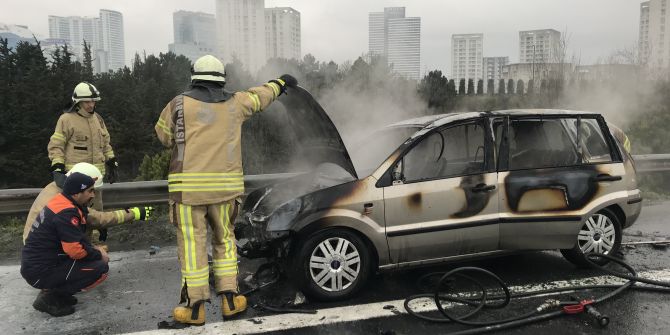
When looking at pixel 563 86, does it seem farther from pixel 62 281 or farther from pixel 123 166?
pixel 123 166

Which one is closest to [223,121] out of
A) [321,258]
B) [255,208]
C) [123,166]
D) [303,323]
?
[255,208]

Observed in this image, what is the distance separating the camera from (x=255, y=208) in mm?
4348

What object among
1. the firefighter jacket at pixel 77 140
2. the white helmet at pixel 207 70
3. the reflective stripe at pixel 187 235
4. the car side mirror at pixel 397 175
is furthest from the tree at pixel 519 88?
the reflective stripe at pixel 187 235

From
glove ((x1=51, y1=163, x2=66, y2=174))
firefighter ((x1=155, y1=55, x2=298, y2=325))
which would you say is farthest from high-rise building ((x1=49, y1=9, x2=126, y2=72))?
firefighter ((x1=155, y1=55, x2=298, y2=325))

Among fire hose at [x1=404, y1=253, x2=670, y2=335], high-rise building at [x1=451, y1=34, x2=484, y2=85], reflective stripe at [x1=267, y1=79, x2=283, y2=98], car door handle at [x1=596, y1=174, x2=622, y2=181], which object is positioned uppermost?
high-rise building at [x1=451, y1=34, x2=484, y2=85]

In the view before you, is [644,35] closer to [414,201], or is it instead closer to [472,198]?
[472,198]

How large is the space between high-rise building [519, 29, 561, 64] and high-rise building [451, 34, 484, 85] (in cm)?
1166

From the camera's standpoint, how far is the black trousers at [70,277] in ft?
12.4

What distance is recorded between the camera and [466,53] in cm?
3834

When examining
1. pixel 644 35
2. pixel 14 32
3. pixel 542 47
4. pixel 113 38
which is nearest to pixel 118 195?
pixel 542 47

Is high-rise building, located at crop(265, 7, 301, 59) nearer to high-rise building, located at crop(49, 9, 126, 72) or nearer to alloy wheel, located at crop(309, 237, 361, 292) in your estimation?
alloy wheel, located at crop(309, 237, 361, 292)

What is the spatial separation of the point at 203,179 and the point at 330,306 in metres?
1.36

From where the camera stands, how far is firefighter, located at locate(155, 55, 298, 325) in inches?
141

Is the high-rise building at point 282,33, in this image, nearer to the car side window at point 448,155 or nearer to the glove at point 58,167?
the glove at point 58,167
